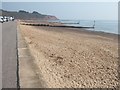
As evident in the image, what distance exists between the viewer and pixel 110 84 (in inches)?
375

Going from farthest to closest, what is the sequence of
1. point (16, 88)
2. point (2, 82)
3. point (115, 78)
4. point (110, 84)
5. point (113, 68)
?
point (113, 68) < point (115, 78) < point (110, 84) < point (2, 82) < point (16, 88)

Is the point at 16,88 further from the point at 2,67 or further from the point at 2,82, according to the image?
the point at 2,67

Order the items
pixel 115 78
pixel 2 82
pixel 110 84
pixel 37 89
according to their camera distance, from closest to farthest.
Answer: pixel 37 89 → pixel 2 82 → pixel 110 84 → pixel 115 78

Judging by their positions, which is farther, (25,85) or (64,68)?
(64,68)

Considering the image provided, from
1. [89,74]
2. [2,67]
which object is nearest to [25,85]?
[2,67]

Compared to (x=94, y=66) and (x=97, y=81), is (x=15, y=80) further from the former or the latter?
(x=94, y=66)

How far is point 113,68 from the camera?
12719mm

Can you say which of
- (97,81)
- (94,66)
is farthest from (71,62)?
(97,81)

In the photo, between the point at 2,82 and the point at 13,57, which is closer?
the point at 2,82

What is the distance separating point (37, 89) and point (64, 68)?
5429 millimetres

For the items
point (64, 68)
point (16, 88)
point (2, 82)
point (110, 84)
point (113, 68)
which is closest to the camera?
point (16, 88)

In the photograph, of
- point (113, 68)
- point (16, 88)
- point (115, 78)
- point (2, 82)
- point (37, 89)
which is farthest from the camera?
point (113, 68)

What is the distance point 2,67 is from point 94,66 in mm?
4449

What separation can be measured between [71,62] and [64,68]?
1.70 m
